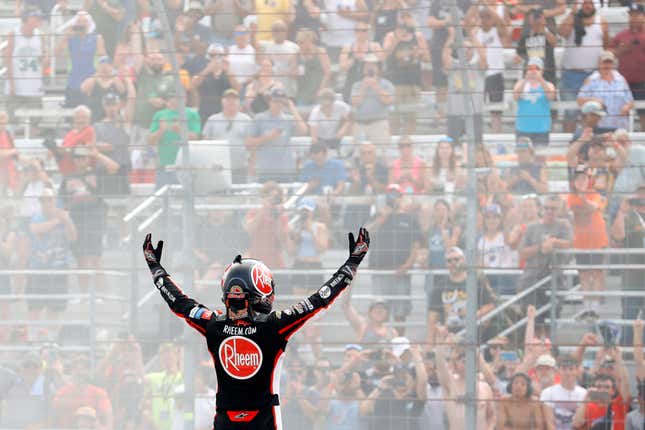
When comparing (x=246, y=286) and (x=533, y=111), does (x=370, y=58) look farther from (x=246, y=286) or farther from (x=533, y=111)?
(x=246, y=286)

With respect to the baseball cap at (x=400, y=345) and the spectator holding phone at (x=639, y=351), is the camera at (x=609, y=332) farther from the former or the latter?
the baseball cap at (x=400, y=345)

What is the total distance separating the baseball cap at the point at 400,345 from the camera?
8.61m

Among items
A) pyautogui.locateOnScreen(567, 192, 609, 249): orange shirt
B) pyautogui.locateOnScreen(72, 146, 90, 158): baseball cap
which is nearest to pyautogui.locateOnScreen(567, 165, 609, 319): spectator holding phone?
pyautogui.locateOnScreen(567, 192, 609, 249): orange shirt

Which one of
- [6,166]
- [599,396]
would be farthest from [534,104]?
[6,166]

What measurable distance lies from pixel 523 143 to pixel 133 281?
9.72 ft

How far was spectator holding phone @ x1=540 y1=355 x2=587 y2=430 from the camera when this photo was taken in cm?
847

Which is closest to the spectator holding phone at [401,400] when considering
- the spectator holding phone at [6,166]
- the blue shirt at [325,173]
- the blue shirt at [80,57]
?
the blue shirt at [325,173]

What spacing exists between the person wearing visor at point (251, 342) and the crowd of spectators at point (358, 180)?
3321 mm

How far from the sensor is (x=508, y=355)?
28.0 ft

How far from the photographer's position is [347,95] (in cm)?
903

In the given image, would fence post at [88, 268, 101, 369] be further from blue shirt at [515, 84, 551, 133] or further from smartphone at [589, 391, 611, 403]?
smartphone at [589, 391, 611, 403]

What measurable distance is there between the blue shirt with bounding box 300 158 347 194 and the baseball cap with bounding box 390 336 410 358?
3.84 ft

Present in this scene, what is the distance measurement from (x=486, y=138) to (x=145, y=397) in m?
3.05

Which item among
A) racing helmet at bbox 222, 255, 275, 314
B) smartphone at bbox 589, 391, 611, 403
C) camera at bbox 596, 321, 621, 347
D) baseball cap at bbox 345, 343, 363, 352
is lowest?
smartphone at bbox 589, 391, 611, 403
